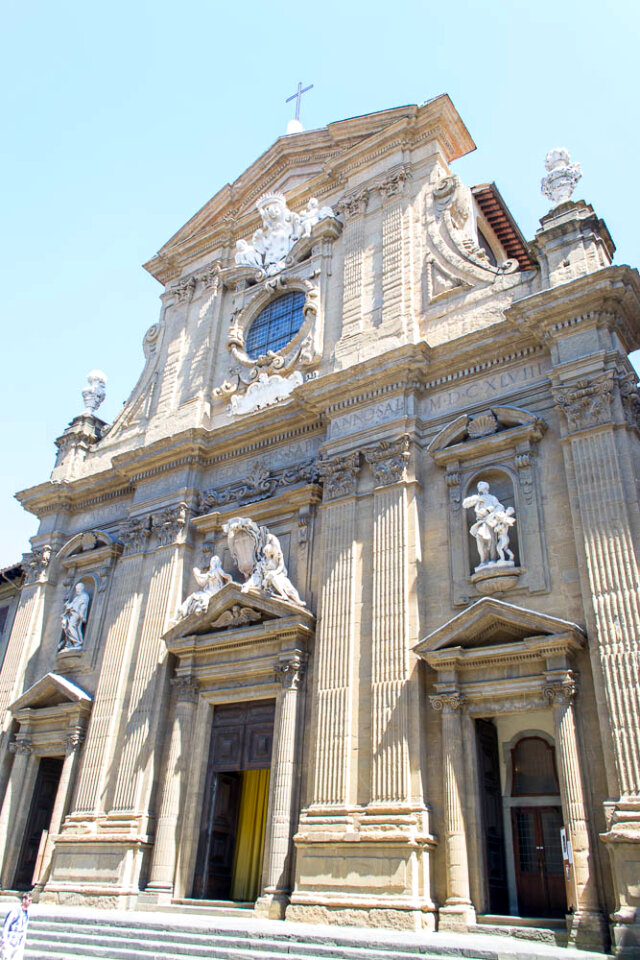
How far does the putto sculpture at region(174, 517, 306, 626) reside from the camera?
16.2m

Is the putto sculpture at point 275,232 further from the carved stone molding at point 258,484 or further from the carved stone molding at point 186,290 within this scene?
the carved stone molding at point 258,484

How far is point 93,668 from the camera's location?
19.3 m

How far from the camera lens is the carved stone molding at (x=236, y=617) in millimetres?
16281

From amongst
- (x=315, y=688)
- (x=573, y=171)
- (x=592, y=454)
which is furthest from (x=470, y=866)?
(x=573, y=171)

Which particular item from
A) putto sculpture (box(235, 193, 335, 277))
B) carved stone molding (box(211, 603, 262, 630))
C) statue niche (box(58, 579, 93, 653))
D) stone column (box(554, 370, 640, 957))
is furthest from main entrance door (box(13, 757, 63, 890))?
putto sculpture (box(235, 193, 335, 277))

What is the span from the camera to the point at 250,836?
17.0 meters

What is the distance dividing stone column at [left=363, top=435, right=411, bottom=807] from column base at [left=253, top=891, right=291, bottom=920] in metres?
2.41

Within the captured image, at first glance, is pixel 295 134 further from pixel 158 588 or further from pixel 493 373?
pixel 158 588

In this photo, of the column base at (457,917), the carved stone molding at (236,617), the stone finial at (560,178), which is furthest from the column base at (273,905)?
the stone finial at (560,178)

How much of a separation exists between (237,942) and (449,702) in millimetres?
4706

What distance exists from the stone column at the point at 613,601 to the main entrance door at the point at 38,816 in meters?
13.0

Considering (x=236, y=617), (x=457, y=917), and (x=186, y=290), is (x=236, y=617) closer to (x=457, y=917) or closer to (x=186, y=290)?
(x=457, y=917)

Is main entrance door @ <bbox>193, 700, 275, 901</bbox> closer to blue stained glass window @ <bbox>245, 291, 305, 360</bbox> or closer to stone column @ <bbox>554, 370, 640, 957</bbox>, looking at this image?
stone column @ <bbox>554, 370, 640, 957</bbox>

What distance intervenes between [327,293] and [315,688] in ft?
32.6
